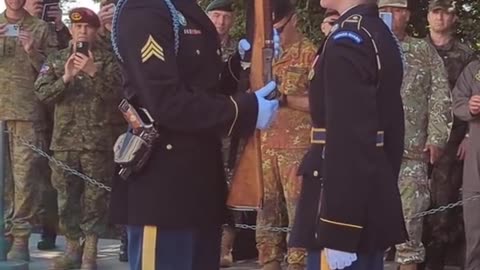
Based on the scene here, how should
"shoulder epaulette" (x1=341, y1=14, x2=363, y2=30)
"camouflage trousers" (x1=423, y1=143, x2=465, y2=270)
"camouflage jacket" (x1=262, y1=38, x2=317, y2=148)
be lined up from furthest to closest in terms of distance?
1. "camouflage trousers" (x1=423, y1=143, x2=465, y2=270)
2. "camouflage jacket" (x1=262, y1=38, x2=317, y2=148)
3. "shoulder epaulette" (x1=341, y1=14, x2=363, y2=30)

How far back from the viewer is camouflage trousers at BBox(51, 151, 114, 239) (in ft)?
22.2

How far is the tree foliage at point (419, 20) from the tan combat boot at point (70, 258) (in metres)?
3.09

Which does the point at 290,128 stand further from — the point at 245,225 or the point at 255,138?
the point at 255,138

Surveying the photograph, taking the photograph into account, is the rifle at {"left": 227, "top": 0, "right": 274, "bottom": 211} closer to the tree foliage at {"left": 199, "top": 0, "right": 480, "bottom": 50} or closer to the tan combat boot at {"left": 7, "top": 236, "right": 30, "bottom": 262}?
the tan combat boot at {"left": 7, "top": 236, "right": 30, "bottom": 262}

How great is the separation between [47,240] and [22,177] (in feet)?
3.10

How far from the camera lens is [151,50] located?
317 centimetres

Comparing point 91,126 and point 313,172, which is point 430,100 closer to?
point 91,126

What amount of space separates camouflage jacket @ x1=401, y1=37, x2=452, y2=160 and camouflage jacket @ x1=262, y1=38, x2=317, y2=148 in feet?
2.20

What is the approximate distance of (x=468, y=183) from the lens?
21.2ft

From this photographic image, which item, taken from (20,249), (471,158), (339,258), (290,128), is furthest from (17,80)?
(339,258)

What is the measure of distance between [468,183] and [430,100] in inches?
23.8

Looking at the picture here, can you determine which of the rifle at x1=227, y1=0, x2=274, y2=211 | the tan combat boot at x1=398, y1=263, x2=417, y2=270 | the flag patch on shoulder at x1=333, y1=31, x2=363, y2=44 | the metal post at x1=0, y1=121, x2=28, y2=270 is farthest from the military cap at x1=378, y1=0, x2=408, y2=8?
the flag patch on shoulder at x1=333, y1=31, x2=363, y2=44

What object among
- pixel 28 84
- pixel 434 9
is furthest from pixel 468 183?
pixel 28 84

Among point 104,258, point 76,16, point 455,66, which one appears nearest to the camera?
point 76,16
